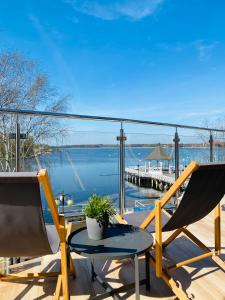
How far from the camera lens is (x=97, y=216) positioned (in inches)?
65.3

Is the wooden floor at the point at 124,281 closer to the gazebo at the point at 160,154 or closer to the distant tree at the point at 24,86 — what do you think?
the gazebo at the point at 160,154

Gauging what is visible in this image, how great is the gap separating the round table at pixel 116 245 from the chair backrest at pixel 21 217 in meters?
0.22

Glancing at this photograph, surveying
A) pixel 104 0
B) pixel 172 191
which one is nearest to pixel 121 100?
pixel 104 0

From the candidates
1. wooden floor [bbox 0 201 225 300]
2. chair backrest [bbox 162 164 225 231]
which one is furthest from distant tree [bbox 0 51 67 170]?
chair backrest [bbox 162 164 225 231]

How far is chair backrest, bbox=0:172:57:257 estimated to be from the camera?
1.23m

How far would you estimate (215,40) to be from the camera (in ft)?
39.3

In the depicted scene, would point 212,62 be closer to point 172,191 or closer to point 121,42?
point 121,42

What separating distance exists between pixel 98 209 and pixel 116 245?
0.26 meters

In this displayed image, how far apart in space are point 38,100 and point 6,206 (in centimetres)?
1273

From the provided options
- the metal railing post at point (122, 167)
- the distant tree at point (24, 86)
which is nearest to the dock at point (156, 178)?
the metal railing post at point (122, 167)

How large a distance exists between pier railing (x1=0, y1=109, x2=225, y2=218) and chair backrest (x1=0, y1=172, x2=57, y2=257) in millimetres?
1054

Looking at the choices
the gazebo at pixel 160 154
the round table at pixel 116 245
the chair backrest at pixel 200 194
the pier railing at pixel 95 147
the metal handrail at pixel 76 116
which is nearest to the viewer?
the round table at pixel 116 245

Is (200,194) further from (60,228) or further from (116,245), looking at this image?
(60,228)

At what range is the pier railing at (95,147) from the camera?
8.40 feet
